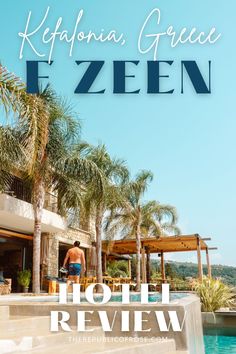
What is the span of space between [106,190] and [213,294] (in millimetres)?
6521

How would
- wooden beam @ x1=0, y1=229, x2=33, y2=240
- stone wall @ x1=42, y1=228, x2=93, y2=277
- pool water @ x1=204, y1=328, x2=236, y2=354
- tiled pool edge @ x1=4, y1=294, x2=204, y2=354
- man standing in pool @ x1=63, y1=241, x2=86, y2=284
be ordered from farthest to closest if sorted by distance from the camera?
stone wall @ x1=42, y1=228, x2=93, y2=277
wooden beam @ x1=0, y1=229, x2=33, y2=240
man standing in pool @ x1=63, y1=241, x2=86, y2=284
pool water @ x1=204, y1=328, x2=236, y2=354
tiled pool edge @ x1=4, y1=294, x2=204, y2=354

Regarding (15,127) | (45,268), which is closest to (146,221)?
(45,268)

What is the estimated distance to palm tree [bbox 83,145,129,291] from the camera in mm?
18516

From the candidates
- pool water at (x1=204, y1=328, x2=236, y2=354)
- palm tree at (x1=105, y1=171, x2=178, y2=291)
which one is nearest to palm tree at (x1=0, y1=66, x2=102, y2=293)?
pool water at (x1=204, y1=328, x2=236, y2=354)

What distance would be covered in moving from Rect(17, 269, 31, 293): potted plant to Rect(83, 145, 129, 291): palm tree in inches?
115

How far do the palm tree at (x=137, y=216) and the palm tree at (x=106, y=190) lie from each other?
1121 millimetres

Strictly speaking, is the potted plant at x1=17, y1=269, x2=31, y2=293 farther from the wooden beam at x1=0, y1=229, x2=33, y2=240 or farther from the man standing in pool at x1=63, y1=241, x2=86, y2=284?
the man standing in pool at x1=63, y1=241, x2=86, y2=284

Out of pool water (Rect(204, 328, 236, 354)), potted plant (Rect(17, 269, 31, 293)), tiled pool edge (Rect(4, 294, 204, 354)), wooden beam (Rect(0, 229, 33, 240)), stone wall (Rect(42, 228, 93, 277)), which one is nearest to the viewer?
tiled pool edge (Rect(4, 294, 204, 354))

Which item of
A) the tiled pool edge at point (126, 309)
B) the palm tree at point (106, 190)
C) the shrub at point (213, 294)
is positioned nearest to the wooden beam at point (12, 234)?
the palm tree at point (106, 190)

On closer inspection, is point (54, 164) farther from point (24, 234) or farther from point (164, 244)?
point (164, 244)

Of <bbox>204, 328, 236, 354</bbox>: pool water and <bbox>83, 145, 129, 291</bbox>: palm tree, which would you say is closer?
<bbox>204, 328, 236, 354</bbox>: pool water

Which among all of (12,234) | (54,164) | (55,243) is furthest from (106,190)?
(55,243)

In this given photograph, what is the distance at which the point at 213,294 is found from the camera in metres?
12.9

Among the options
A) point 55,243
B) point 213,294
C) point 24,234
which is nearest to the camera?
point 213,294
